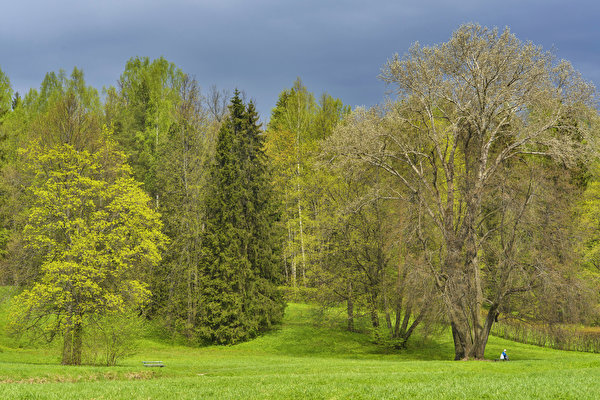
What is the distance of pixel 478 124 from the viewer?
25109mm

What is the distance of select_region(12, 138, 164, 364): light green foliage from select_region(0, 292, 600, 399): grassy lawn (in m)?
2.90

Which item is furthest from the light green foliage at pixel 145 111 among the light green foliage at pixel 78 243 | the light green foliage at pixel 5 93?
the light green foliage at pixel 78 243

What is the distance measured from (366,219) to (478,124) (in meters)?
9.99

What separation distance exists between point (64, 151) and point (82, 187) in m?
1.98

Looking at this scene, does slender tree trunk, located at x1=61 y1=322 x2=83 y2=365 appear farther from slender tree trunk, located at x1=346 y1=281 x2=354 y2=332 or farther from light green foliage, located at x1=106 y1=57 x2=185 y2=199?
light green foliage, located at x1=106 y1=57 x2=185 y2=199

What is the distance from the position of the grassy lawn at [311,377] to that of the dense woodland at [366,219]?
2719 mm

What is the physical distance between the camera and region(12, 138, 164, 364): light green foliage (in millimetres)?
22062

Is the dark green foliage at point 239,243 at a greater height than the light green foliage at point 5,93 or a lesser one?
lesser

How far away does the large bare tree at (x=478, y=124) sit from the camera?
24.1 m

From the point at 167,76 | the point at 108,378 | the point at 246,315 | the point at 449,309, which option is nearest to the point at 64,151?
the point at 108,378

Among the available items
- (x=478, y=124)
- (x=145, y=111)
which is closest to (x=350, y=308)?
(x=478, y=124)

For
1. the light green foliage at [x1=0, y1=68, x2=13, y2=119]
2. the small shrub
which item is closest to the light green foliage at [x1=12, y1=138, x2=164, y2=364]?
the small shrub

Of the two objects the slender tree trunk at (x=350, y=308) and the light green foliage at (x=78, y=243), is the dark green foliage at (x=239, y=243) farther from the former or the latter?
the light green foliage at (x=78, y=243)

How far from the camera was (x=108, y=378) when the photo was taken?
18.3 meters
